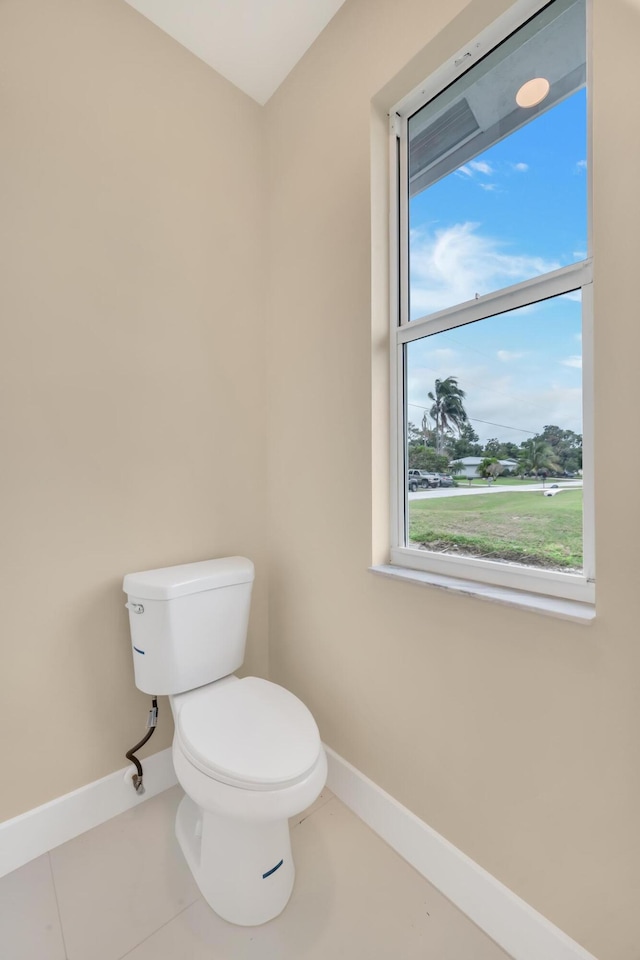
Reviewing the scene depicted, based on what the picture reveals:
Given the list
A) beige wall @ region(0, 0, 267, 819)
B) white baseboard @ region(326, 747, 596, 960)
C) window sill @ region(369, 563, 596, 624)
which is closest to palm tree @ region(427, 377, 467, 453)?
window sill @ region(369, 563, 596, 624)

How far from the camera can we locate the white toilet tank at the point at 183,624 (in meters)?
1.25

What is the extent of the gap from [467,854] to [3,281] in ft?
6.51

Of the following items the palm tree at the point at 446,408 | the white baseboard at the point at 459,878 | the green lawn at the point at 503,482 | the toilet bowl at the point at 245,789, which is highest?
the palm tree at the point at 446,408

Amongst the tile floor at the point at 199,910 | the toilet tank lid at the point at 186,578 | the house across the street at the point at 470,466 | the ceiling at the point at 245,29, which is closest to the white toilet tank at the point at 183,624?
the toilet tank lid at the point at 186,578

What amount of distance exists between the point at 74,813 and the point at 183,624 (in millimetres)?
666

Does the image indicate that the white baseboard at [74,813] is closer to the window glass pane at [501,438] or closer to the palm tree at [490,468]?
the window glass pane at [501,438]

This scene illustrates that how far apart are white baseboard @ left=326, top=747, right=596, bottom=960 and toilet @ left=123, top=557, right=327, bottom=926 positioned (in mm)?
305

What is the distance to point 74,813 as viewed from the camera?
1256 millimetres

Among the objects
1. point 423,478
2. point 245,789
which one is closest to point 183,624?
point 245,789

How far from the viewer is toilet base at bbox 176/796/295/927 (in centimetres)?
101

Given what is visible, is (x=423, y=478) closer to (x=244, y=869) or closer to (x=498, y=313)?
(x=498, y=313)

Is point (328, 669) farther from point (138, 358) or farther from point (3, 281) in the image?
point (3, 281)

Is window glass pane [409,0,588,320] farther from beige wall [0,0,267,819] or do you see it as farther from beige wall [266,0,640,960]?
beige wall [0,0,267,819]

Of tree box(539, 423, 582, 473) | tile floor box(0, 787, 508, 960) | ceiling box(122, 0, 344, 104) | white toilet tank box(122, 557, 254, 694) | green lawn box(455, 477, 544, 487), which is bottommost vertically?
tile floor box(0, 787, 508, 960)
